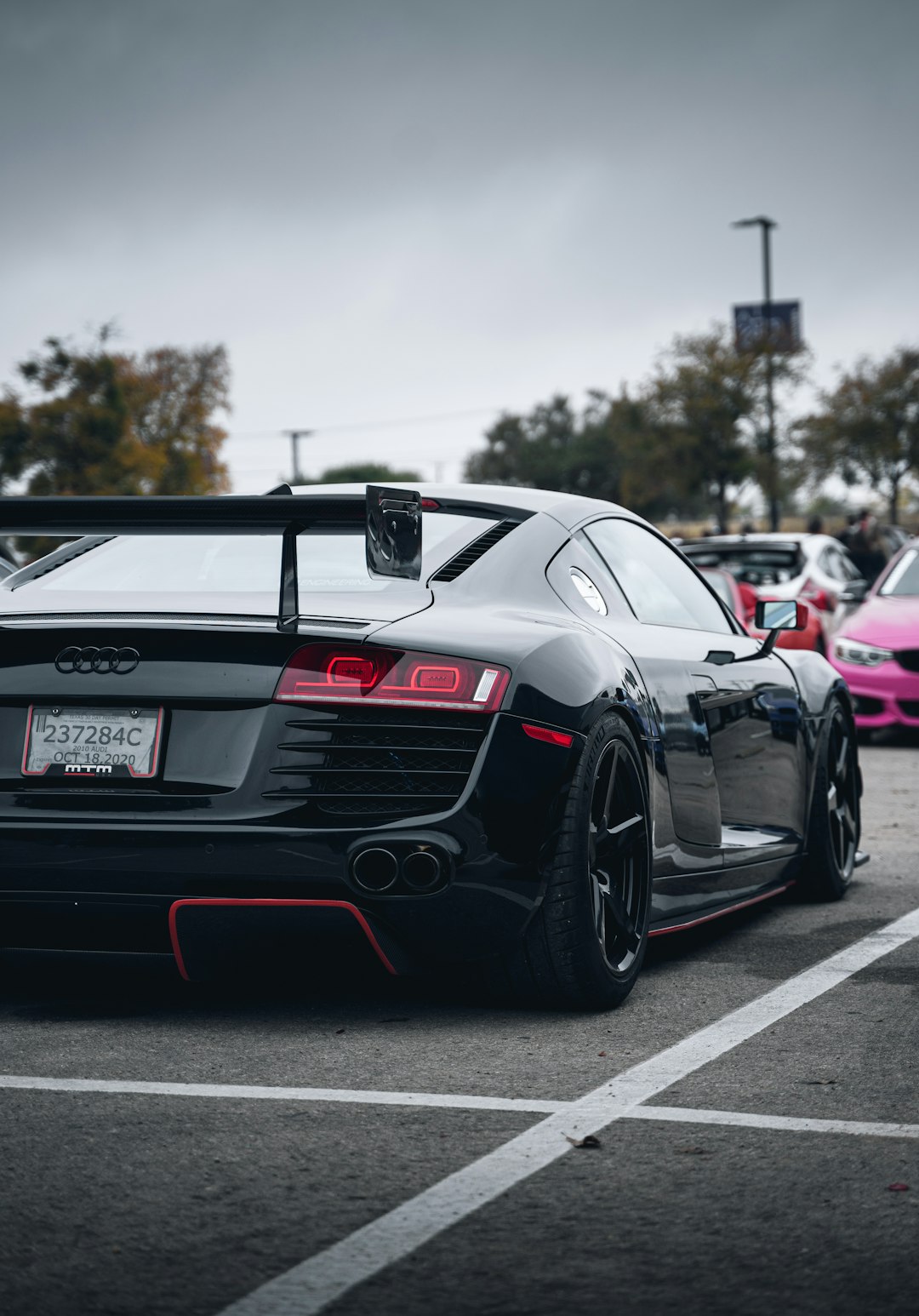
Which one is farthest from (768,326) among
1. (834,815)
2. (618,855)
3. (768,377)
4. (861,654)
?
(618,855)

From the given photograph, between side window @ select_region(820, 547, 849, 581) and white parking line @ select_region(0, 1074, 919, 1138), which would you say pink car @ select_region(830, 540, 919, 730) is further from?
white parking line @ select_region(0, 1074, 919, 1138)

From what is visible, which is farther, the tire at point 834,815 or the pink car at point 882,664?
the pink car at point 882,664

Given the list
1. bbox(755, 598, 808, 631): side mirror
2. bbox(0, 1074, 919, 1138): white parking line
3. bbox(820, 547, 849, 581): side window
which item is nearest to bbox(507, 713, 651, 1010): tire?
bbox(0, 1074, 919, 1138): white parking line

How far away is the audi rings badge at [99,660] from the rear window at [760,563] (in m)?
14.3

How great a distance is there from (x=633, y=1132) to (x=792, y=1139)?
1.01 feet

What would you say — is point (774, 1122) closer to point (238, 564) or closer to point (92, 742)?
point (92, 742)

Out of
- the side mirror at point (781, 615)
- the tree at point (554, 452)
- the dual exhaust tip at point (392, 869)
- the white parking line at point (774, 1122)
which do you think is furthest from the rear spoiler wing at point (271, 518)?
the tree at point (554, 452)

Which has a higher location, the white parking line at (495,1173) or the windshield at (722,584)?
the windshield at (722,584)

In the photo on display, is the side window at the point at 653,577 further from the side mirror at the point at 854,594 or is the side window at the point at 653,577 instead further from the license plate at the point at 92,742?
the side mirror at the point at 854,594

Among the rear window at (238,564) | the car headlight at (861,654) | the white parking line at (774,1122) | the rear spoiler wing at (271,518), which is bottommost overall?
the white parking line at (774,1122)

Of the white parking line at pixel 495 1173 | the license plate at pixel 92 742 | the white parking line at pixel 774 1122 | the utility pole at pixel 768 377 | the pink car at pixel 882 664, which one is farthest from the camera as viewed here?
the utility pole at pixel 768 377

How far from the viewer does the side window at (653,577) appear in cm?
569

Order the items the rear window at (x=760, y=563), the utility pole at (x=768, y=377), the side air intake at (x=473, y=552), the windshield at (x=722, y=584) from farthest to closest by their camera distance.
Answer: the utility pole at (x=768, y=377)
the rear window at (x=760, y=563)
the windshield at (x=722, y=584)
the side air intake at (x=473, y=552)

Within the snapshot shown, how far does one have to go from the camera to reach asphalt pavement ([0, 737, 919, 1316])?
2857 millimetres
